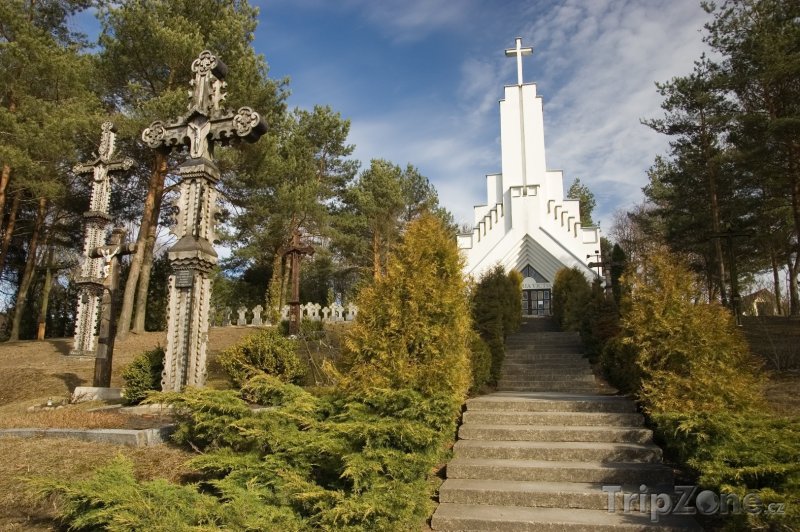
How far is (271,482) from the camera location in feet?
12.6

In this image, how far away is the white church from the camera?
82.1 feet

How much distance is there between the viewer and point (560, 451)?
205 inches

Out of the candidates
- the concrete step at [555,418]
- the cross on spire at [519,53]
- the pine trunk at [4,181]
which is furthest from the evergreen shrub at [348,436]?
the cross on spire at [519,53]

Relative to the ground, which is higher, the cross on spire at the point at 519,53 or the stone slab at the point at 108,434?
the cross on spire at the point at 519,53

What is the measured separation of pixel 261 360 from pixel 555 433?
4555mm

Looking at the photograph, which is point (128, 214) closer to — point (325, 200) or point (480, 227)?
point (325, 200)

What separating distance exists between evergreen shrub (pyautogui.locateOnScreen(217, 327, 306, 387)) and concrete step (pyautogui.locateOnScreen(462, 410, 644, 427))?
3.07 m

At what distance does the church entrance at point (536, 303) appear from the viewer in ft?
80.3

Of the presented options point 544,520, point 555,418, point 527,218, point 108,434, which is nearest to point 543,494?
point 544,520

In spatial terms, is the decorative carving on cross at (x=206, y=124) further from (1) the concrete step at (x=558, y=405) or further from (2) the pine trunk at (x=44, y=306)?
(2) the pine trunk at (x=44, y=306)

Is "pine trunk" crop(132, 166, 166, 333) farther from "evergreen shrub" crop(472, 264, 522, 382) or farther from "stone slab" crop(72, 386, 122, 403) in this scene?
"evergreen shrub" crop(472, 264, 522, 382)

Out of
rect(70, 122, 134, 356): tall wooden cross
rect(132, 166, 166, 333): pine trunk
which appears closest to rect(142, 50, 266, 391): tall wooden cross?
rect(70, 122, 134, 356): tall wooden cross

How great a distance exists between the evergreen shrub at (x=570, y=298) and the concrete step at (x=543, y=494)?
973 cm

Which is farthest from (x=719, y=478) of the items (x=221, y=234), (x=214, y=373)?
(x=221, y=234)
